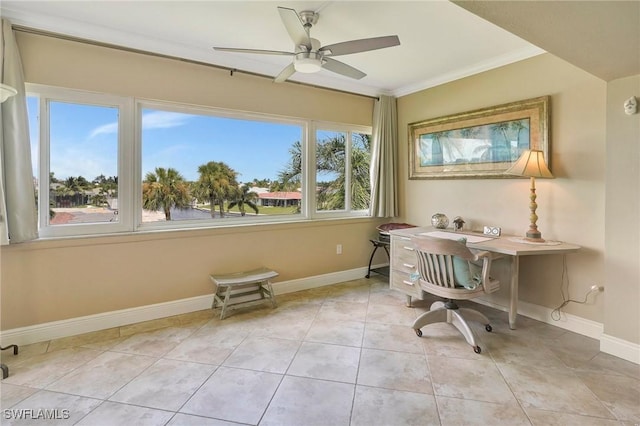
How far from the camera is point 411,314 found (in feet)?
9.95

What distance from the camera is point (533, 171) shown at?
263 cm

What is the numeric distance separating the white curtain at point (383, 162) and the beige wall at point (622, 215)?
2.20m

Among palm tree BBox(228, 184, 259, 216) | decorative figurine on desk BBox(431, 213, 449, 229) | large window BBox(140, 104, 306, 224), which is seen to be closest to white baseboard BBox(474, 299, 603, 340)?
decorative figurine on desk BBox(431, 213, 449, 229)

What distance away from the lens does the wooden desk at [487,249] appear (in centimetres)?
246

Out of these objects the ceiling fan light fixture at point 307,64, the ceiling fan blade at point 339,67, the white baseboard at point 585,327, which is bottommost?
the white baseboard at point 585,327

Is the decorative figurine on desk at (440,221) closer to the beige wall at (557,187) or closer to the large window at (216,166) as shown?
the beige wall at (557,187)

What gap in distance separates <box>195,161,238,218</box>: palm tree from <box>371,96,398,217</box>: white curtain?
1.80m

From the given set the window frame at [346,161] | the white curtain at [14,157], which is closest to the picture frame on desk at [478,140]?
the window frame at [346,161]

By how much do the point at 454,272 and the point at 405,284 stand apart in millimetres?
903

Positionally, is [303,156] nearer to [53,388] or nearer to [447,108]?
[447,108]

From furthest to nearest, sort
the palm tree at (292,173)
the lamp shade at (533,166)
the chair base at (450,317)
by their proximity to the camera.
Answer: the palm tree at (292,173), the lamp shade at (533,166), the chair base at (450,317)

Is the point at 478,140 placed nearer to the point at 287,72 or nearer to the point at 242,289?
the point at 287,72

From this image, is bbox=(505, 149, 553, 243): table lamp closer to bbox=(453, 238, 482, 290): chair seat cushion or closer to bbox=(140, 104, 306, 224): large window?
bbox=(453, 238, 482, 290): chair seat cushion

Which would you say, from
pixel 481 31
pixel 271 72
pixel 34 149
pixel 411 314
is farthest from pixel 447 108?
pixel 34 149
